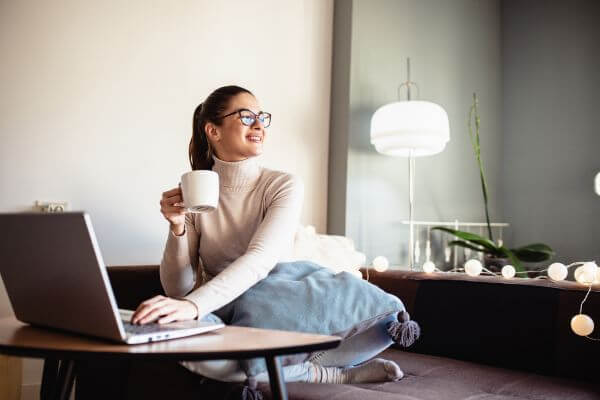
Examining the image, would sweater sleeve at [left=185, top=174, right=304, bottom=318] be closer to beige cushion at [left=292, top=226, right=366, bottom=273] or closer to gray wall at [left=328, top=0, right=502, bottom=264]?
beige cushion at [left=292, top=226, right=366, bottom=273]

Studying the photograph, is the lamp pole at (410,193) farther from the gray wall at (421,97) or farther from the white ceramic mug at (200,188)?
the white ceramic mug at (200,188)

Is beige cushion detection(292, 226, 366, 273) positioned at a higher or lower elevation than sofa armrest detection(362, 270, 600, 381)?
higher

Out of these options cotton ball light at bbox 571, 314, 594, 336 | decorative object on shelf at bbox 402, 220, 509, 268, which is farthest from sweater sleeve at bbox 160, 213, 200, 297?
decorative object on shelf at bbox 402, 220, 509, 268

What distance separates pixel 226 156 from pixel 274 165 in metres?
1.03

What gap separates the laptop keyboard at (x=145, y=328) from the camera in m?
0.81

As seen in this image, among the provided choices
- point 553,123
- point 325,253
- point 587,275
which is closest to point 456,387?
point 587,275

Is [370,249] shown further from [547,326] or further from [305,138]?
[547,326]

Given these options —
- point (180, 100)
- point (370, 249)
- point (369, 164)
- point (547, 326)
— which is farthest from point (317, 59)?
point (547, 326)

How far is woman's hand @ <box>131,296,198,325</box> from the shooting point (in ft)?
2.91

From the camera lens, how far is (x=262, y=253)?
4.12ft

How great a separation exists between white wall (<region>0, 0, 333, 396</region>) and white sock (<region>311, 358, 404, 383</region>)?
118 cm

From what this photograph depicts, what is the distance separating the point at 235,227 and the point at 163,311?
1.95 feet

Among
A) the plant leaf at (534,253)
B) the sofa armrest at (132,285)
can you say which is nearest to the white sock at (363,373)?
the sofa armrest at (132,285)

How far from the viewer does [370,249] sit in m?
2.84
